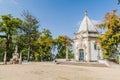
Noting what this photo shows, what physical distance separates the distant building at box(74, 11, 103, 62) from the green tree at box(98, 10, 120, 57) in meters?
8.50

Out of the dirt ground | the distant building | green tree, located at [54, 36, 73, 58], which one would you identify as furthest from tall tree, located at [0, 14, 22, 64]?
green tree, located at [54, 36, 73, 58]

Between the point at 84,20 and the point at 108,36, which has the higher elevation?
the point at 84,20

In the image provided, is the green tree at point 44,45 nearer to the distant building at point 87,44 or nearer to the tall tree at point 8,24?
the distant building at point 87,44

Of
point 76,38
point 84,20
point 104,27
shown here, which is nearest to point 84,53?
point 76,38

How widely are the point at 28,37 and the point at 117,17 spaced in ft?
85.4

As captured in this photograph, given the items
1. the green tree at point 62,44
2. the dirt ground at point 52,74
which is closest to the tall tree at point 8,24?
the dirt ground at point 52,74

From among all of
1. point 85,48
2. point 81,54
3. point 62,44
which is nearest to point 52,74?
point 85,48

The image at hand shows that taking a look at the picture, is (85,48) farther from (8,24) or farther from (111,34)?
(8,24)

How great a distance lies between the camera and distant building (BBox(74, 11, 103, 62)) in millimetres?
39531

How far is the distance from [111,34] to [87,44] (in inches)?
419

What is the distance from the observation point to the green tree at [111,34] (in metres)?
29.0

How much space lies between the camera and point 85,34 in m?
40.1

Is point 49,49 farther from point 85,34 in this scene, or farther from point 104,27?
point 104,27

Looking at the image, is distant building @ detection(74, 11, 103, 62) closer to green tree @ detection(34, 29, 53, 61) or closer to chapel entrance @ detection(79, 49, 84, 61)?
chapel entrance @ detection(79, 49, 84, 61)
